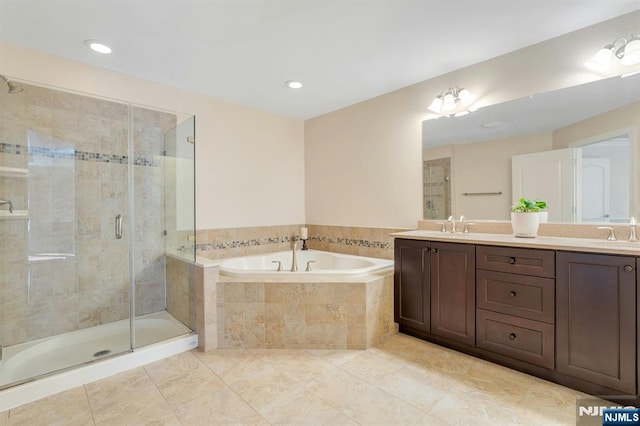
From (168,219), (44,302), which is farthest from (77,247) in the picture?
(168,219)

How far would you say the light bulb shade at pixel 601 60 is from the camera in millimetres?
2027

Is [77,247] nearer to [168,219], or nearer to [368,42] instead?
[168,219]

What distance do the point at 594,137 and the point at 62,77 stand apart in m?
4.14

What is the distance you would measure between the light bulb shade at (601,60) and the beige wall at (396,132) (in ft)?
0.13

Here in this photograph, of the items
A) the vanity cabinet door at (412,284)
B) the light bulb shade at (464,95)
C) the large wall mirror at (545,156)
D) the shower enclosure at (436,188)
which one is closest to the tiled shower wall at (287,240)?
the shower enclosure at (436,188)

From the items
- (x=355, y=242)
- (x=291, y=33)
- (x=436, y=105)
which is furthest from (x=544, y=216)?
(x=291, y=33)

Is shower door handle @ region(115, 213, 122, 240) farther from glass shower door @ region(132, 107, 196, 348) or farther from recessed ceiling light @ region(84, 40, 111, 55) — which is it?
recessed ceiling light @ region(84, 40, 111, 55)

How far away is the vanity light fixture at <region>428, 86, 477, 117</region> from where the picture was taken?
2699 mm

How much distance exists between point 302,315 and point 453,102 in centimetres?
234

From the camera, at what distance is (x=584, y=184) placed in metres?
2.16

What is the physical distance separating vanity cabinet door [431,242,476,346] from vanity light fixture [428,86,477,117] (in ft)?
4.16

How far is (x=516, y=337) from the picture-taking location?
2064 millimetres

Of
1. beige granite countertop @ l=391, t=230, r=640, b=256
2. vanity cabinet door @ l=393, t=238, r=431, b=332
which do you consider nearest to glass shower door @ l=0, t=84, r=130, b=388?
vanity cabinet door @ l=393, t=238, r=431, b=332

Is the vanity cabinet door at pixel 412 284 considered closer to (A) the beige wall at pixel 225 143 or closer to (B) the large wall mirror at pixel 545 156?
(B) the large wall mirror at pixel 545 156
